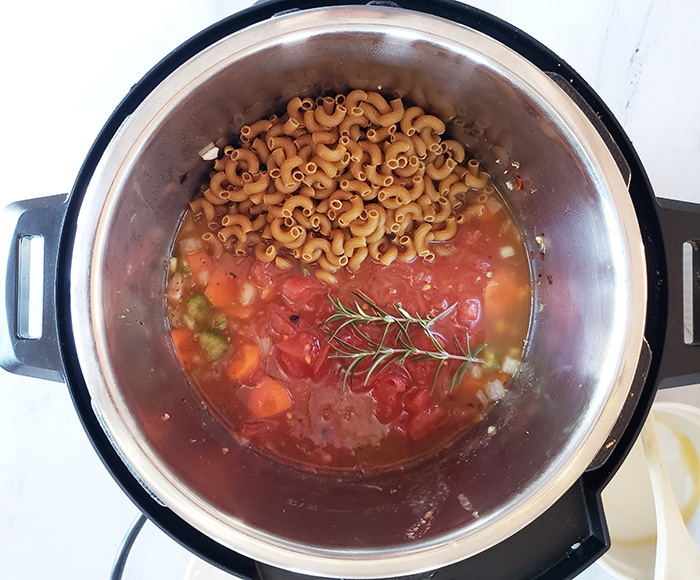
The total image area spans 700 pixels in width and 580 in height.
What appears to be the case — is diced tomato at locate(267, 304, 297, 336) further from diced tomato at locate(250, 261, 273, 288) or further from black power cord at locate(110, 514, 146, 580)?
black power cord at locate(110, 514, 146, 580)

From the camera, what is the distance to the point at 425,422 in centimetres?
142

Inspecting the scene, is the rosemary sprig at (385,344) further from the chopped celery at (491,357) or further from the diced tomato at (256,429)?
the diced tomato at (256,429)

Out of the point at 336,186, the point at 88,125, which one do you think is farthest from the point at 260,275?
the point at 88,125

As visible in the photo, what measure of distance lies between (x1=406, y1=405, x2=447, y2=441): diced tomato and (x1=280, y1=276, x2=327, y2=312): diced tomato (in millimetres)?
357

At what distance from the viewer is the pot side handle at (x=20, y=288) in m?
1.17

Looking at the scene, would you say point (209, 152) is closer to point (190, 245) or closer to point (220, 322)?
point (190, 245)

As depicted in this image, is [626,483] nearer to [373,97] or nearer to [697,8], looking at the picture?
[373,97]

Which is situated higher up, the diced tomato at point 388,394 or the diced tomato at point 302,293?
the diced tomato at point 302,293

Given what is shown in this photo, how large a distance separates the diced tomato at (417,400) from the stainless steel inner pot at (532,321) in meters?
0.13

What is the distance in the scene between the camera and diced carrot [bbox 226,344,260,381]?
140 cm

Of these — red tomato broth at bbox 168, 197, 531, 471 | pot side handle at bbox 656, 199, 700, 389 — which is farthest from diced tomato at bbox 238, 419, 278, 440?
pot side handle at bbox 656, 199, 700, 389

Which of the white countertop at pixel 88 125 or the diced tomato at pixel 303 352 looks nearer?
the diced tomato at pixel 303 352

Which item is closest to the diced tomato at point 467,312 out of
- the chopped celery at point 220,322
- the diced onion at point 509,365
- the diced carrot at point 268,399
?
the diced onion at point 509,365

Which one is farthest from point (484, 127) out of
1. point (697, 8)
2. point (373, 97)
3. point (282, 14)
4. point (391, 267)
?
point (697, 8)
